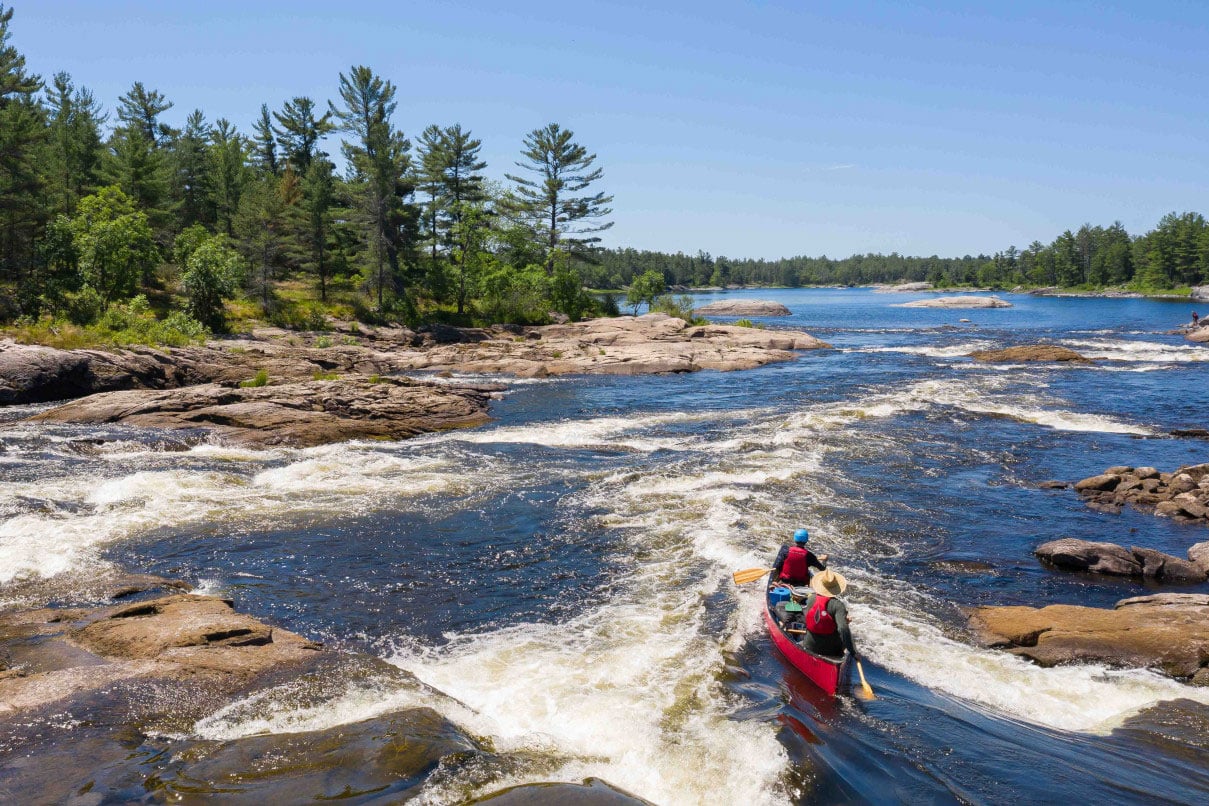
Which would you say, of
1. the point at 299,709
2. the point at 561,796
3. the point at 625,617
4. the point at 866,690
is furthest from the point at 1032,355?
the point at 299,709

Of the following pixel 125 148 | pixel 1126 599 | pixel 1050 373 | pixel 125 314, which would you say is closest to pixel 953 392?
pixel 1050 373

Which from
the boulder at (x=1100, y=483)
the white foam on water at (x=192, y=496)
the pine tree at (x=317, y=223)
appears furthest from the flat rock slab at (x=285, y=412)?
the pine tree at (x=317, y=223)

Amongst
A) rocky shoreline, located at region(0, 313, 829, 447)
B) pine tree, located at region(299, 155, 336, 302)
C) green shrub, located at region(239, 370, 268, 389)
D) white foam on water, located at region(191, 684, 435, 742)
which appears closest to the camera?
white foam on water, located at region(191, 684, 435, 742)

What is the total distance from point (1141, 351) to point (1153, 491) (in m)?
40.3

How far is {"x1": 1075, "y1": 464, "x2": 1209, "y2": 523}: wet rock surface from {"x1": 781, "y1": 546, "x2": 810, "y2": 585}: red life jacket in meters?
10.5

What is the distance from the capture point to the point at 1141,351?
168 feet

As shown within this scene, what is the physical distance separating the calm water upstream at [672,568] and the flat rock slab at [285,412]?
4.27ft

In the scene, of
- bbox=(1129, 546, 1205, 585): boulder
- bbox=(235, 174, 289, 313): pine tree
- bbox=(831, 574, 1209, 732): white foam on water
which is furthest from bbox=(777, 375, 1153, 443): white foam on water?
bbox=(235, 174, 289, 313): pine tree

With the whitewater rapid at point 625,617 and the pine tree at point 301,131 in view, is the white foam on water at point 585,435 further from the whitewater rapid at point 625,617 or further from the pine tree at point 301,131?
the pine tree at point 301,131

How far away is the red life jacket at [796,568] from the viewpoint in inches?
503

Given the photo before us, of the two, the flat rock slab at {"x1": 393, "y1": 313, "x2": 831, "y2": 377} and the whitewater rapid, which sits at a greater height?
the flat rock slab at {"x1": 393, "y1": 313, "x2": 831, "y2": 377}

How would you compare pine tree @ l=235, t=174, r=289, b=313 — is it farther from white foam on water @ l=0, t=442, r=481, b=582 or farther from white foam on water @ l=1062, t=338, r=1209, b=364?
white foam on water @ l=1062, t=338, r=1209, b=364

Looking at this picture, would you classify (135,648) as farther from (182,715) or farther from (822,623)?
(822,623)

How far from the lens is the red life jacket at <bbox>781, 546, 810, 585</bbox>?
12773mm
